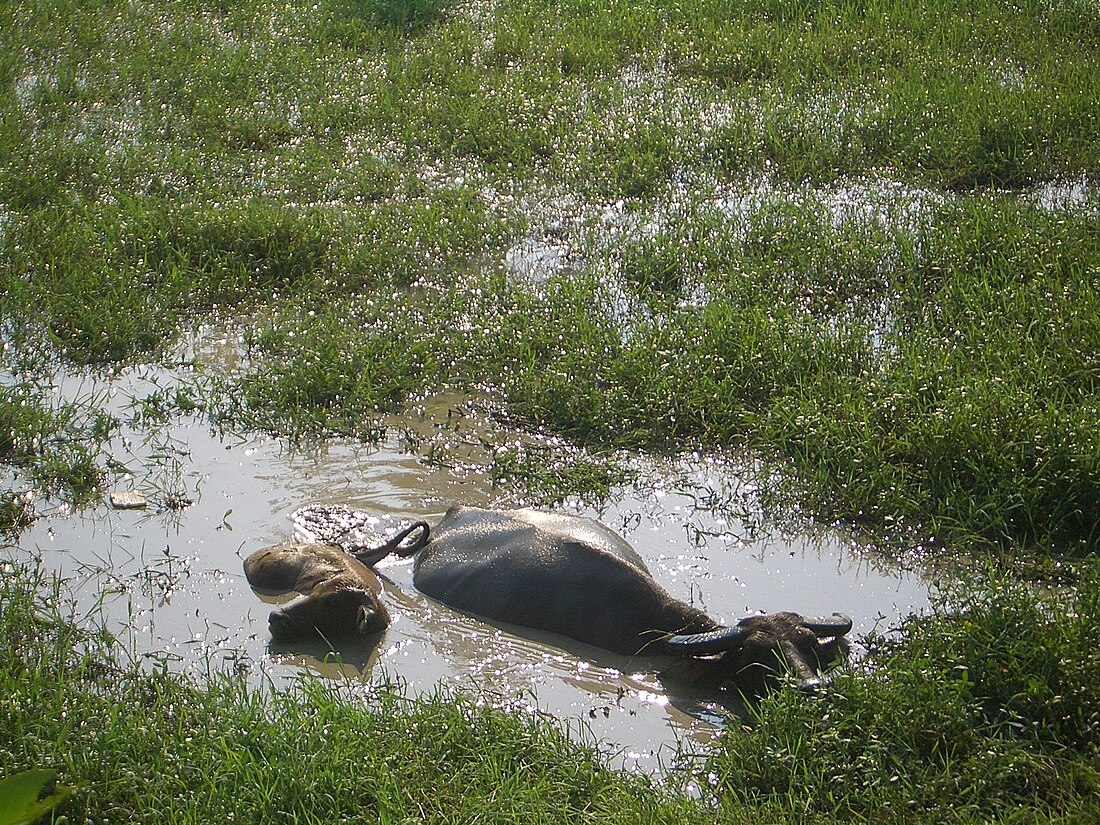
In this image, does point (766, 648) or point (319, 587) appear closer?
point (766, 648)

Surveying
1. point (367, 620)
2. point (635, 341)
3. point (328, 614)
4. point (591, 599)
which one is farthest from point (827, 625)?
point (635, 341)

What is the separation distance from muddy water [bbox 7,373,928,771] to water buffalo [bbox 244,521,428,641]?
0.07 meters

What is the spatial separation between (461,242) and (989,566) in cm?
425

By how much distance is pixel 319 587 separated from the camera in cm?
443

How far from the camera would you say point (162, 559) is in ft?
16.2

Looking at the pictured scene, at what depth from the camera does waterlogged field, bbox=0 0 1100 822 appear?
4.03 meters

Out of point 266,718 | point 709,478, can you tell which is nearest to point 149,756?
point 266,718

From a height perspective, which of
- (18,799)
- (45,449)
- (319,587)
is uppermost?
(18,799)

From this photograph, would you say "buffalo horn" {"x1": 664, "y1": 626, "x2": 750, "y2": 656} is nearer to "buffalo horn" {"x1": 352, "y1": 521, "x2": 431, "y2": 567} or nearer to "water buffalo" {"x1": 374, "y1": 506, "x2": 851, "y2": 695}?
"water buffalo" {"x1": 374, "y1": 506, "x2": 851, "y2": 695}

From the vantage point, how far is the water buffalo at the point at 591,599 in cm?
402

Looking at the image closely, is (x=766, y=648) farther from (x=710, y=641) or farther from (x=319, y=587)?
(x=319, y=587)

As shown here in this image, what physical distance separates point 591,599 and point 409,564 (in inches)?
35.8

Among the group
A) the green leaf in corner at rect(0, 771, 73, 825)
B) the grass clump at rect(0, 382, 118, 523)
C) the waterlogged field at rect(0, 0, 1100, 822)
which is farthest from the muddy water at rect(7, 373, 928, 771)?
the green leaf in corner at rect(0, 771, 73, 825)

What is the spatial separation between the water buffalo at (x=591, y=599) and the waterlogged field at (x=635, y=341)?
0.14 m
